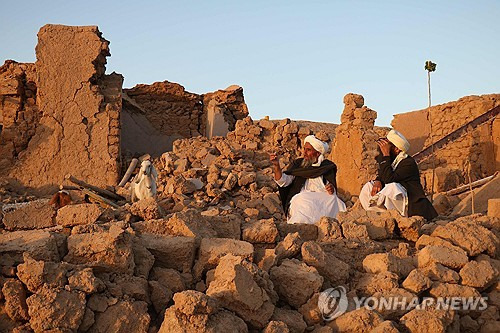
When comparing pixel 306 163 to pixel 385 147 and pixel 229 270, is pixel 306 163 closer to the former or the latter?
pixel 385 147

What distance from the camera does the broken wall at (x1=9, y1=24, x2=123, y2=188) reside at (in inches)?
518

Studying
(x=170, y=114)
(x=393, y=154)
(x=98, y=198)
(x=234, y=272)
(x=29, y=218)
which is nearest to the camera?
(x=234, y=272)

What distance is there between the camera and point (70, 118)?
13.3m

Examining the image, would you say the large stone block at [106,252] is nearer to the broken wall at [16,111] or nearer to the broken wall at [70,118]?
the broken wall at [70,118]

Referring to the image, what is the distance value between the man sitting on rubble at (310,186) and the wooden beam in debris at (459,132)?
6.47 m

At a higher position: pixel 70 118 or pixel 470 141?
pixel 70 118

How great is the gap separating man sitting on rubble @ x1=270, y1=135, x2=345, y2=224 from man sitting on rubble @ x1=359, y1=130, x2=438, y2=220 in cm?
36

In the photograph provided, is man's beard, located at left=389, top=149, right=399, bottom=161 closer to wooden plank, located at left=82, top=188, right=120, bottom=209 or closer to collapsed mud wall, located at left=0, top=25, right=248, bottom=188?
wooden plank, located at left=82, top=188, right=120, bottom=209

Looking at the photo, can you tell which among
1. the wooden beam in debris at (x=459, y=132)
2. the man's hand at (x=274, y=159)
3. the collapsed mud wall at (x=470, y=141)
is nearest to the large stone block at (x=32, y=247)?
the man's hand at (x=274, y=159)

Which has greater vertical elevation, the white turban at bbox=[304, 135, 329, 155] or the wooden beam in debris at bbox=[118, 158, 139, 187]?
the white turban at bbox=[304, 135, 329, 155]

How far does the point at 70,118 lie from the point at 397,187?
8901 mm

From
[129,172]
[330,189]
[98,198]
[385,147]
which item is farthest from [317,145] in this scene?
[129,172]

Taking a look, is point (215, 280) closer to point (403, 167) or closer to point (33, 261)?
point (33, 261)

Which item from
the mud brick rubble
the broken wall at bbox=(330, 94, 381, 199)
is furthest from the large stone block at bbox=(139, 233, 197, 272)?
the broken wall at bbox=(330, 94, 381, 199)
